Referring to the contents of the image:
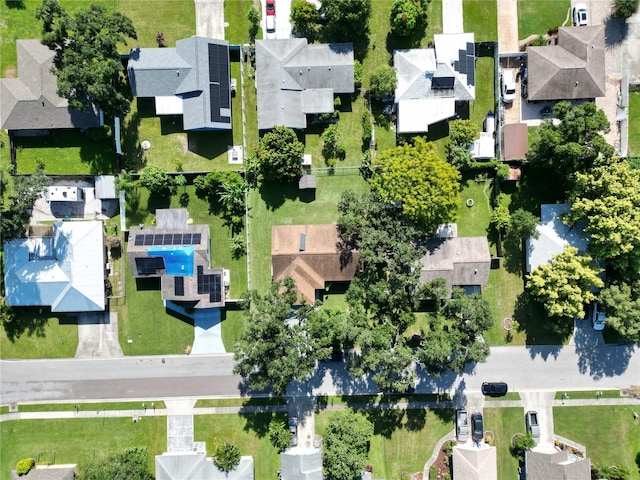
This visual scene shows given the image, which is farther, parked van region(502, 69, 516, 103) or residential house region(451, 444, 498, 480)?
parked van region(502, 69, 516, 103)

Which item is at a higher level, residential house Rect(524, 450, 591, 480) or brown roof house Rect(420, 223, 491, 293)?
brown roof house Rect(420, 223, 491, 293)

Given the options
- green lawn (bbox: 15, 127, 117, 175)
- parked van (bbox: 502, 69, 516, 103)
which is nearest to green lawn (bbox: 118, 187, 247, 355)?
green lawn (bbox: 15, 127, 117, 175)

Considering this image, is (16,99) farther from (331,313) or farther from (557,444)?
(557,444)

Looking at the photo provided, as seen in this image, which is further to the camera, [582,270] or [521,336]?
A: [521,336]

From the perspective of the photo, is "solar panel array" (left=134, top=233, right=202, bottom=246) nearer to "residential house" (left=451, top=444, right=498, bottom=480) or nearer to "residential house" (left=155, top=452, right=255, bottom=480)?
"residential house" (left=155, top=452, right=255, bottom=480)

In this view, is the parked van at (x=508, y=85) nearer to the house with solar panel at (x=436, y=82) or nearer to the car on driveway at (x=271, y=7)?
the house with solar panel at (x=436, y=82)

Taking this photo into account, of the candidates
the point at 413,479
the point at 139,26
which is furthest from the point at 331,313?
the point at 139,26

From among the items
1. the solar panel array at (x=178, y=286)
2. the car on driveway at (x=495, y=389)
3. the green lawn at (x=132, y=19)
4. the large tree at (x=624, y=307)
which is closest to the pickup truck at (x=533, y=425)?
the car on driveway at (x=495, y=389)
